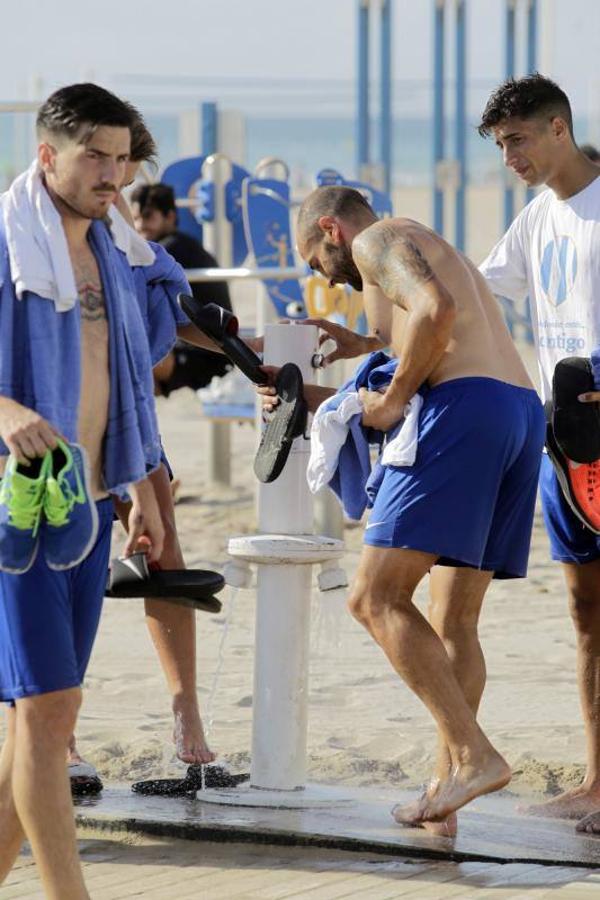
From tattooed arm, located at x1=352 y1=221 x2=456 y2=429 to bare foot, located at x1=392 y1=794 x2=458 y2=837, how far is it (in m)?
0.95

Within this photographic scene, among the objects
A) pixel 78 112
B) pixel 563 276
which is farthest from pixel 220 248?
pixel 78 112

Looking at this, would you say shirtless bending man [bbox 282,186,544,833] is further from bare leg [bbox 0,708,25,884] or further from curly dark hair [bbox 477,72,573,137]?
bare leg [bbox 0,708,25,884]

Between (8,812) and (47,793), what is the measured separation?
0.59 feet

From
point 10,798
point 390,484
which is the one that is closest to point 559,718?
point 390,484

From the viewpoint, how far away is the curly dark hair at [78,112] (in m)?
3.21

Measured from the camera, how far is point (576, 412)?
4328 millimetres

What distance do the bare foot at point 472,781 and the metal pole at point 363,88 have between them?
13.7 meters

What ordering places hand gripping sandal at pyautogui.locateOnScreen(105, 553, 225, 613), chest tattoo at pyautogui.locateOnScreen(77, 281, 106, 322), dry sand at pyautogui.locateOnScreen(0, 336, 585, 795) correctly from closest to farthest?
chest tattoo at pyautogui.locateOnScreen(77, 281, 106, 322), hand gripping sandal at pyautogui.locateOnScreen(105, 553, 225, 613), dry sand at pyautogui.locateOnScreen(0, 336, 585, 795)

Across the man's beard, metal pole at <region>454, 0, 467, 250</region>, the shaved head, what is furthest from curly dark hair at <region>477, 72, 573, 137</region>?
metal pole at <region>454, 0, 467, 250</region>

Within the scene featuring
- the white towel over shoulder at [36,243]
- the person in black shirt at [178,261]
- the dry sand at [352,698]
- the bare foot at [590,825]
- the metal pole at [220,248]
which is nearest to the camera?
the white towel over shoulder at [36,243]

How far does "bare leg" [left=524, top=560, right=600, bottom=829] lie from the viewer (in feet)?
14.6

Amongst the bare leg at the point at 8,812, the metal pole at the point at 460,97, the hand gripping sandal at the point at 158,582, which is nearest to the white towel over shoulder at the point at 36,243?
the hand gripping sandal at the point at 158,582

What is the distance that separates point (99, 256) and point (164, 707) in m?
2.53

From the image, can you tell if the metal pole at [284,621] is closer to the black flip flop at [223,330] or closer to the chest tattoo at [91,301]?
the black flip flop at [223,330]
